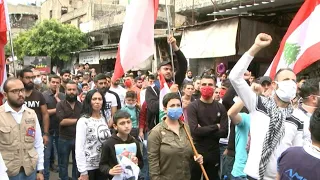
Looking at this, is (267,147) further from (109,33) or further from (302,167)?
(109,33)

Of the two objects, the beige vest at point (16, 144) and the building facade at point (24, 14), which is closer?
the beige vest at point (16, 144)

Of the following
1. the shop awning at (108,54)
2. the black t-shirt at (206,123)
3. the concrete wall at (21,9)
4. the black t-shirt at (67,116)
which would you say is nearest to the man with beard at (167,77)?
the black t-shirt at (206,123)

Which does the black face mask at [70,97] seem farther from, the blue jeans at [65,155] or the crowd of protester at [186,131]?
the blue jeans at [65,155]

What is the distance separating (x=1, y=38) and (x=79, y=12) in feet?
92.9

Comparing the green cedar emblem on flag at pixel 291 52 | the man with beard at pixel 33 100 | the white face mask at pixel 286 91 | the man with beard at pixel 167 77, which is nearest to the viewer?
the white face mask at pixel 286 91

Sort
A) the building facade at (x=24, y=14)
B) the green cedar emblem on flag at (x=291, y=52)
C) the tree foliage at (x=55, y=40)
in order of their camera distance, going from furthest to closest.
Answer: the building facade at (x=24, y=14), the tree foliage at (x=55, y=40), the green cedar emblem on flag at (x=291, y=52)

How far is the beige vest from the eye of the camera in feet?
13.4

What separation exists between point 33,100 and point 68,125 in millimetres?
670

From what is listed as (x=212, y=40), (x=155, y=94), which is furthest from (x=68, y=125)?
(x=212, y=40)

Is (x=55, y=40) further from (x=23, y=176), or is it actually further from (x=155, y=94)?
(x=23, y=176)

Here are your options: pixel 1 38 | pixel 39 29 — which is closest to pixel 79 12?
pixel 39 29

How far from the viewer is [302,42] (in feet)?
17.9

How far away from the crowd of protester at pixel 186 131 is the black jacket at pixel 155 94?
0.01 metres

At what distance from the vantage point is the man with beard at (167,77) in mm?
5054
